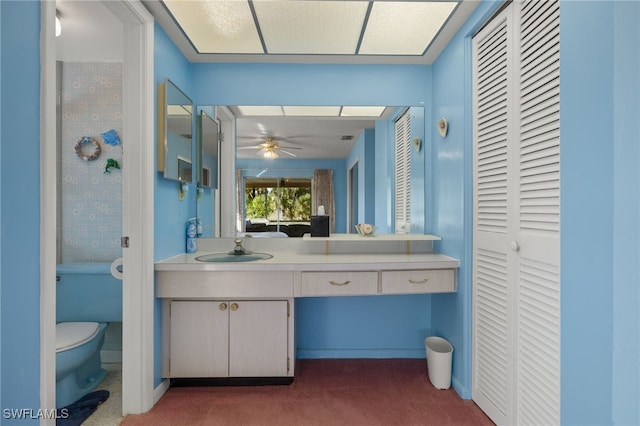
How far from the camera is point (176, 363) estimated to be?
1979 millimetres

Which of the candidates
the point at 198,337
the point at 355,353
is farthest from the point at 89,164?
the point at 355,353

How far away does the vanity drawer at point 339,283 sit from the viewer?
76.3 inches

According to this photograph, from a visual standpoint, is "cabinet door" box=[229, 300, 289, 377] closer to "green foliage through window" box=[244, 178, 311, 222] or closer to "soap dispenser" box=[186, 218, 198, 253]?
"soap dispenser" box=[186, 218, 198, 253]

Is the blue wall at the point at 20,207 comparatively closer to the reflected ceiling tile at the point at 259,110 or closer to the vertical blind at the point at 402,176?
the reflected ceiling tile at the point at 259,110

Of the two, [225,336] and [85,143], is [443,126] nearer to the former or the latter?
[225,336]

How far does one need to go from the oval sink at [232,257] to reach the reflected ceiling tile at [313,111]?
1091 millimetres

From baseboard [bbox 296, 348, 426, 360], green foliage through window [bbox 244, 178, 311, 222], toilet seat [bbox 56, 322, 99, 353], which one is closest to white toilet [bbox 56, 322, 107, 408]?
toilet seat [bbox 56, 322, 99, 353]

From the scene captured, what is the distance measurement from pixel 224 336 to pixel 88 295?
1078 mm

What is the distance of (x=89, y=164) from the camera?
246 cm

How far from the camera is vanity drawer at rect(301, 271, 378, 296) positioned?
1.94m

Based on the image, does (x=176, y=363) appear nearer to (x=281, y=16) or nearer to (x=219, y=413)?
(x=219, y=413)

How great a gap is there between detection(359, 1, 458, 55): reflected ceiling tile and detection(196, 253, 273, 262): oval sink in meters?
1.57

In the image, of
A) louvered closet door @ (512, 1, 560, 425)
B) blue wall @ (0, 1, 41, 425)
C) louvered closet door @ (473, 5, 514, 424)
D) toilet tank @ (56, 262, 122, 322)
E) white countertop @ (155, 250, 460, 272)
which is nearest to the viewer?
blue wall @ (0, 1, 41, 425)

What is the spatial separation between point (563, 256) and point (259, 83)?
6.97 ft
